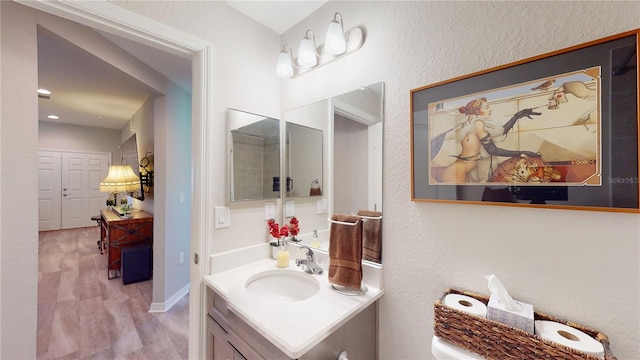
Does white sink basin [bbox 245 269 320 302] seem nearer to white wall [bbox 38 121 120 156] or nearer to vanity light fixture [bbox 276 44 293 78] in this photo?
vanity light fixture [bbox 276 44 293 78]

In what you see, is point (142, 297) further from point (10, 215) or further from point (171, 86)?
point (171, 86)

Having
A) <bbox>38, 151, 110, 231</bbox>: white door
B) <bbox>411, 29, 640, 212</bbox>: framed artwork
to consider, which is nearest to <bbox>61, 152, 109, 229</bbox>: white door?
<bbox>38, 151, 110, 231</bbox>: white door

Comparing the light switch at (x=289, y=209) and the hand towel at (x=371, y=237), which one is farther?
the light switch at (x=289, y=209)

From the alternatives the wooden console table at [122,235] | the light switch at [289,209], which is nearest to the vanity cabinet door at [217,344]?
the light switch at [289,209]

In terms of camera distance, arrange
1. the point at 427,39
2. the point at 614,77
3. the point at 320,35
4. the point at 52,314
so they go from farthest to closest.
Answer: the point at 52,314, the point at 320,35, the point at 427,39, the point at 614,77

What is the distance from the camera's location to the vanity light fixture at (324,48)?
1263mm

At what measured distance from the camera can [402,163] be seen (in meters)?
1.11

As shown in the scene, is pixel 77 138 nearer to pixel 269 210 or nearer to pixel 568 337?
pixel 269 210

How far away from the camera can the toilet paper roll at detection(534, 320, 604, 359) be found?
2.07ft

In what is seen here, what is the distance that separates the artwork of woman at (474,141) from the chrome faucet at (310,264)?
33.1 inches

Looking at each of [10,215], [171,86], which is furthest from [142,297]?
[171,86]

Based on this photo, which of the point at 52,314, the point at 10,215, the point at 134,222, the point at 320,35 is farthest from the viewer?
the point at 134,222

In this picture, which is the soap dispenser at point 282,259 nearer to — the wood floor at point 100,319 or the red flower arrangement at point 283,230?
the red flower arrangement at point 283,230

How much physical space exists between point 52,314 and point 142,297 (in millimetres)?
736
